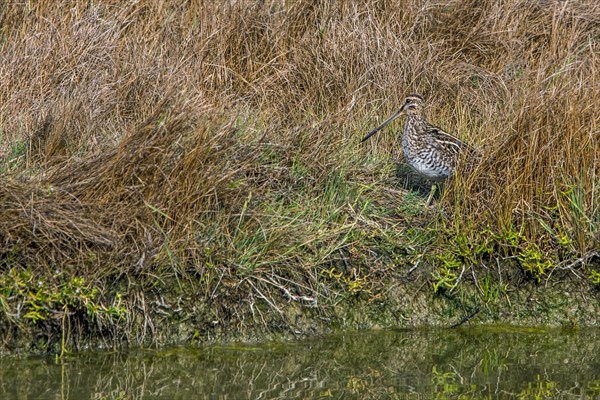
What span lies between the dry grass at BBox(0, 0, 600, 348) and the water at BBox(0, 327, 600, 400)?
416 millimetres

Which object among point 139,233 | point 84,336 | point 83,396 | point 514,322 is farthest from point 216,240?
point 514,322

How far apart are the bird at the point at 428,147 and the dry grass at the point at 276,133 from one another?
0.20m

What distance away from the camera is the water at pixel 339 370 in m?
5.61

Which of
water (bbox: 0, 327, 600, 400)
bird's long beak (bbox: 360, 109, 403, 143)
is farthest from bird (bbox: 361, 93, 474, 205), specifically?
water (bbox: 0, 327, 600, 400)

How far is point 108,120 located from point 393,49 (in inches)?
90.7

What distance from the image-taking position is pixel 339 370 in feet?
19.7

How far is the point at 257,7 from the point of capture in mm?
8617

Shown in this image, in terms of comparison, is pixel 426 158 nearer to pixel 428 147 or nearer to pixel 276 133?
pixel 428 147

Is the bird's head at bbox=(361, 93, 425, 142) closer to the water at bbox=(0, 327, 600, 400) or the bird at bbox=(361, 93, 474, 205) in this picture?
the bird at bbox=(361, 93, 474, 205)

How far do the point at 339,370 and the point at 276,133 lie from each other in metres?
1.91

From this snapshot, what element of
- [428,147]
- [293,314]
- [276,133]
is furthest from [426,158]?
[293,314]

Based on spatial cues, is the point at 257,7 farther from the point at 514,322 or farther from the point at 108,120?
the point at 514,322

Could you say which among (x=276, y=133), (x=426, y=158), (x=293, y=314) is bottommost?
(x=293, y=314)

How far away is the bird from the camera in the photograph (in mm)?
7227
